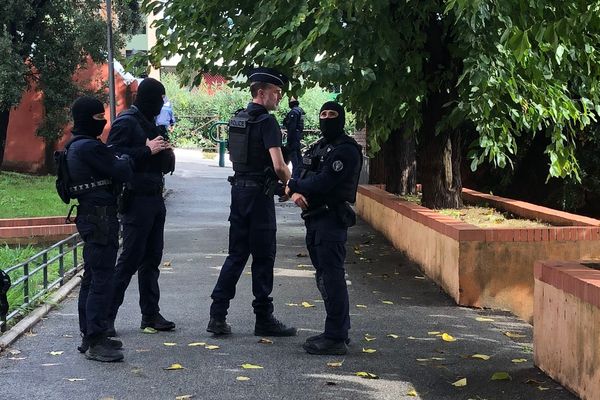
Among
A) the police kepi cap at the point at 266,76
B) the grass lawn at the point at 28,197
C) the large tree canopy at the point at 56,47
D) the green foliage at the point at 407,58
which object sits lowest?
the grass lawn at the point at 28,197

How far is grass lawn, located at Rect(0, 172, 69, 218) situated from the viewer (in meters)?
17.1

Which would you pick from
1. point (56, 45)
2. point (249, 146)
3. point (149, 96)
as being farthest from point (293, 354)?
point (56, 45)

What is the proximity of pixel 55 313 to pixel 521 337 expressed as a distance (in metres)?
4.02

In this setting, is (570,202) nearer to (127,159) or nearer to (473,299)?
(473,299)

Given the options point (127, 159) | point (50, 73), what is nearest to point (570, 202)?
point (127, 159)

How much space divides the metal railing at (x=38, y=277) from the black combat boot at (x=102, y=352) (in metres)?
1.15

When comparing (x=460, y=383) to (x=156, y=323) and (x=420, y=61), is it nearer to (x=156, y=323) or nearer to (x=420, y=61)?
(x=156, y=323)

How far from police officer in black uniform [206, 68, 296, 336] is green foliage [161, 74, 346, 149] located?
35.2 m

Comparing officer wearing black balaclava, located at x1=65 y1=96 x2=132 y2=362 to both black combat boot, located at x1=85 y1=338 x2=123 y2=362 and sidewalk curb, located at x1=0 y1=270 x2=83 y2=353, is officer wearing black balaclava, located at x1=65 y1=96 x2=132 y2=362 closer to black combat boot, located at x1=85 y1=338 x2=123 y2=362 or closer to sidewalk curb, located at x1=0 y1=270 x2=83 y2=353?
black combat boot, located at x1=85 y1=338 x2=123 y2=362

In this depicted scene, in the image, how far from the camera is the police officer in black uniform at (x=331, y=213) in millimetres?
7031

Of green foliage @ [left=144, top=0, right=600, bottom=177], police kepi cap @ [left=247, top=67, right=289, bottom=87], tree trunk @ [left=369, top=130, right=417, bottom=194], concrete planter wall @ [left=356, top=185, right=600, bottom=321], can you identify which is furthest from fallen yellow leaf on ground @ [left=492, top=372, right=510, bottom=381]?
tree trunk @ [left=369, top=130, right=417, bottom=194]

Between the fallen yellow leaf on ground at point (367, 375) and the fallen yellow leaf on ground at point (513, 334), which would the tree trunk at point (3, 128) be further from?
the fallen yellow leaf on ground at point (367, 375)

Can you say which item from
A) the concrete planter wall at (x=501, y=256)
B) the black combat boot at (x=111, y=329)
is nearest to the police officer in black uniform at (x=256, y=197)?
the black combat boot at (x=111, y=329)

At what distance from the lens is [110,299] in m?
6.87
